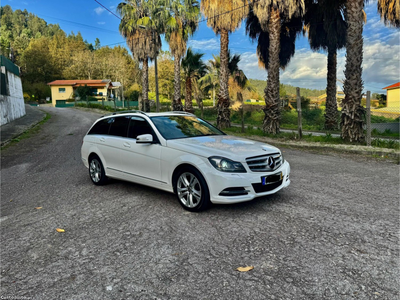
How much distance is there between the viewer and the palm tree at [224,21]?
17.4 m

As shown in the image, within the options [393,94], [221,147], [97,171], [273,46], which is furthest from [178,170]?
[393,94]

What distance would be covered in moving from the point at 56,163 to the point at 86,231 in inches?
245

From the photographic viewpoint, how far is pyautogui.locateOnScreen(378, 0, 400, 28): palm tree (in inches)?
608

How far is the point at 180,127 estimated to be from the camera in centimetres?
572

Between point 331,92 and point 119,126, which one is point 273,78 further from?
point 119,126

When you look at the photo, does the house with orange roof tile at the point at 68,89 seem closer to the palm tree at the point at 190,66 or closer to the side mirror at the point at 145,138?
the palm tree at the point at 190,66

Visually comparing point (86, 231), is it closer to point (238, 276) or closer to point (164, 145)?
point (164, 145)

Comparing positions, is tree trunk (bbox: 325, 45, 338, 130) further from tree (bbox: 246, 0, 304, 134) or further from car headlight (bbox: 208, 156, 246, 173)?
car headlight (bbox: 208, 156, 246, 173)

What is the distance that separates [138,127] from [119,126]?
0.68 m

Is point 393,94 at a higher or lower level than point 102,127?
higher

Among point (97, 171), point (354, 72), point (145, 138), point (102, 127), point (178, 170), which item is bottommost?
point (97, 171)

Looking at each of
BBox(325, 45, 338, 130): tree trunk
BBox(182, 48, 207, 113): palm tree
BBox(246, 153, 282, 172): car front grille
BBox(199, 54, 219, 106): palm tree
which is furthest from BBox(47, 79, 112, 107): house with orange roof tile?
BBox(246, 153, 282, 172): car front grille

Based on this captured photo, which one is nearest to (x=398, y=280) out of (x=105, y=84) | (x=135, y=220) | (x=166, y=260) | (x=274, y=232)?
(x=274, y=232)

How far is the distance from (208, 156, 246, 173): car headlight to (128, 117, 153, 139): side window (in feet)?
5.30
